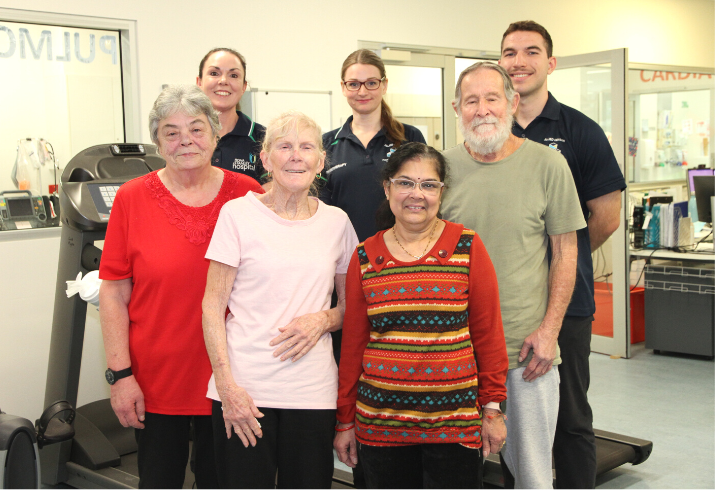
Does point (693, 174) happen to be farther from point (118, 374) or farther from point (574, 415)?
point (118, 374)

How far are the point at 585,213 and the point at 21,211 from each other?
127 inches

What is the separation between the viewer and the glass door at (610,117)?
192 inches

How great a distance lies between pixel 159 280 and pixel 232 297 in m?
0.23

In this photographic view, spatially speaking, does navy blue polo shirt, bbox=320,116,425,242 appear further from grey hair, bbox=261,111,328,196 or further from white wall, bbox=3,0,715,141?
white wall, bbox=3,0,715,141

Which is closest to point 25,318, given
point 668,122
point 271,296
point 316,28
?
point 271,296

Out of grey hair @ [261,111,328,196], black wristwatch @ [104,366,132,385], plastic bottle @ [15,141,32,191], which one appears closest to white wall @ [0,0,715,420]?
plastic bottle @ [15,141,32,191]

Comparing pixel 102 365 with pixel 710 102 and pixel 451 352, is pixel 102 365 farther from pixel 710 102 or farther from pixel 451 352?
pixel 710 102

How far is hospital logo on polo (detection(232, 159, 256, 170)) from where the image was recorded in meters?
2.83

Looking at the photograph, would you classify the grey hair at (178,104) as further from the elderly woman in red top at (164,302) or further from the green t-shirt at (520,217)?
the green t-shirt at (520,217)

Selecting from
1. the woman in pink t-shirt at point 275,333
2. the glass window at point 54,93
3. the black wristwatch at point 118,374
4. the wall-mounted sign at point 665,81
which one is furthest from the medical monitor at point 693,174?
the black wristwatch at point 118,374

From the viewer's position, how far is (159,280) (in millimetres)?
1893

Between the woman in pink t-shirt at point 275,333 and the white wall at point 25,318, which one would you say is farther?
the white wall at point 25,318

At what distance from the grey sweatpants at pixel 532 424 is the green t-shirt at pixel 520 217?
8cm

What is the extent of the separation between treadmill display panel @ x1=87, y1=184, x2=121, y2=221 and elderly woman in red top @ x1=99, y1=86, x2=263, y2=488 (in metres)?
0.98
